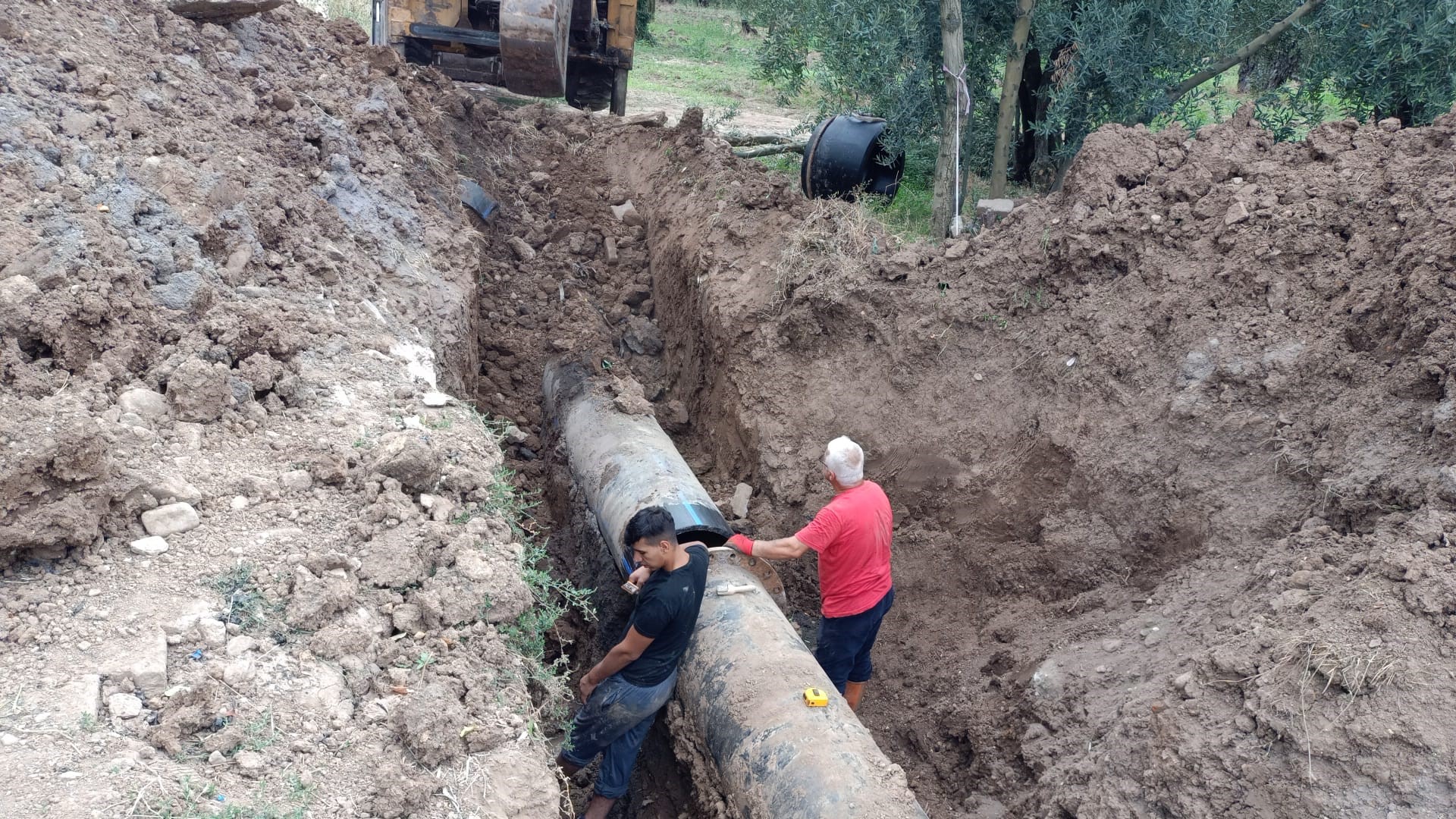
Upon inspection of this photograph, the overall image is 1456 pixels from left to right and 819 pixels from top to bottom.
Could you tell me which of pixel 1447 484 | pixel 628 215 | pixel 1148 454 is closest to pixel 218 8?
pixel 628 215

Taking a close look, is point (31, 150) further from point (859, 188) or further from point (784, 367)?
point (859, 188)

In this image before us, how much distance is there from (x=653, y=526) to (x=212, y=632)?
5.51 ft

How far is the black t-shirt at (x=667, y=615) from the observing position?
414 cm

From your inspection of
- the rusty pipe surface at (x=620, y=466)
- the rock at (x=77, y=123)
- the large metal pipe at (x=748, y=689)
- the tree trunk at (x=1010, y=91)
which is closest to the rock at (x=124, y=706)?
the large metal pipe at (x=748, y=689)

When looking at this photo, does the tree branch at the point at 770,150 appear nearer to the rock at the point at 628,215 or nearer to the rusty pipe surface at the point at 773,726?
the rock at the point at 628,215

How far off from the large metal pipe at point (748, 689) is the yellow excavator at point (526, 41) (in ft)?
14.0

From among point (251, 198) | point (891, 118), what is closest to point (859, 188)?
point (891, 118)

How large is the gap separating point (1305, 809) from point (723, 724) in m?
2.28

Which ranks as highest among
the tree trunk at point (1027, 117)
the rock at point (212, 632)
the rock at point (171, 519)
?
the tree trunk at point (1027, 117)

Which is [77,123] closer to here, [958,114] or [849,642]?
[849,642]

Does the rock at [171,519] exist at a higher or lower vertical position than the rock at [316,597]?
higher

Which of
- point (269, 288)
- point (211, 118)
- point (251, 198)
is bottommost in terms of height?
point (269, 288)

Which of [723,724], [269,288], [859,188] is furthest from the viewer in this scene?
[859,188]

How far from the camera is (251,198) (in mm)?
5543
